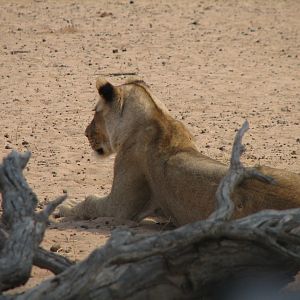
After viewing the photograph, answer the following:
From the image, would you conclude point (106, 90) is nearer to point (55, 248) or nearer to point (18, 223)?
point (55, 248)

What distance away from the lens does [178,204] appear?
6.52m

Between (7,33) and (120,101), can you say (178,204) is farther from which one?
(7,33)

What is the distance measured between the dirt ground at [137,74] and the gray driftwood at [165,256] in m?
0.72

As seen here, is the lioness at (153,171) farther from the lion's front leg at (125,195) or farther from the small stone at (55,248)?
the small stone at (55,248)

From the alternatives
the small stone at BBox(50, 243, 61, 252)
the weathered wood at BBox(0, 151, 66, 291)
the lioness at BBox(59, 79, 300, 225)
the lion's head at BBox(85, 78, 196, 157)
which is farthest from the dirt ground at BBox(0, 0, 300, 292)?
the weathered wood at BBox(0, 151, 66, 291)

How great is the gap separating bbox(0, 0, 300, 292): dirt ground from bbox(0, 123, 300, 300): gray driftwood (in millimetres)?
715

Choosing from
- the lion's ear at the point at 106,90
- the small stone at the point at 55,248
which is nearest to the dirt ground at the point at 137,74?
the small stone at the point at 55,248

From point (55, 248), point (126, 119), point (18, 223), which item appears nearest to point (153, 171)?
point (126, 119)

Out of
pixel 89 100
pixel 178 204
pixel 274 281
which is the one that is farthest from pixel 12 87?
pixel 274 281

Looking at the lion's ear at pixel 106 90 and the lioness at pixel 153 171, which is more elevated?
the lion's ear at pixel 106 90

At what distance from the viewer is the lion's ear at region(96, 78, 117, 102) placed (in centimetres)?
742

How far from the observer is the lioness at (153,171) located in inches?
233

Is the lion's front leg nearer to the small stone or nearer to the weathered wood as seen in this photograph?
the small stone

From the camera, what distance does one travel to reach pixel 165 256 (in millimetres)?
4660
